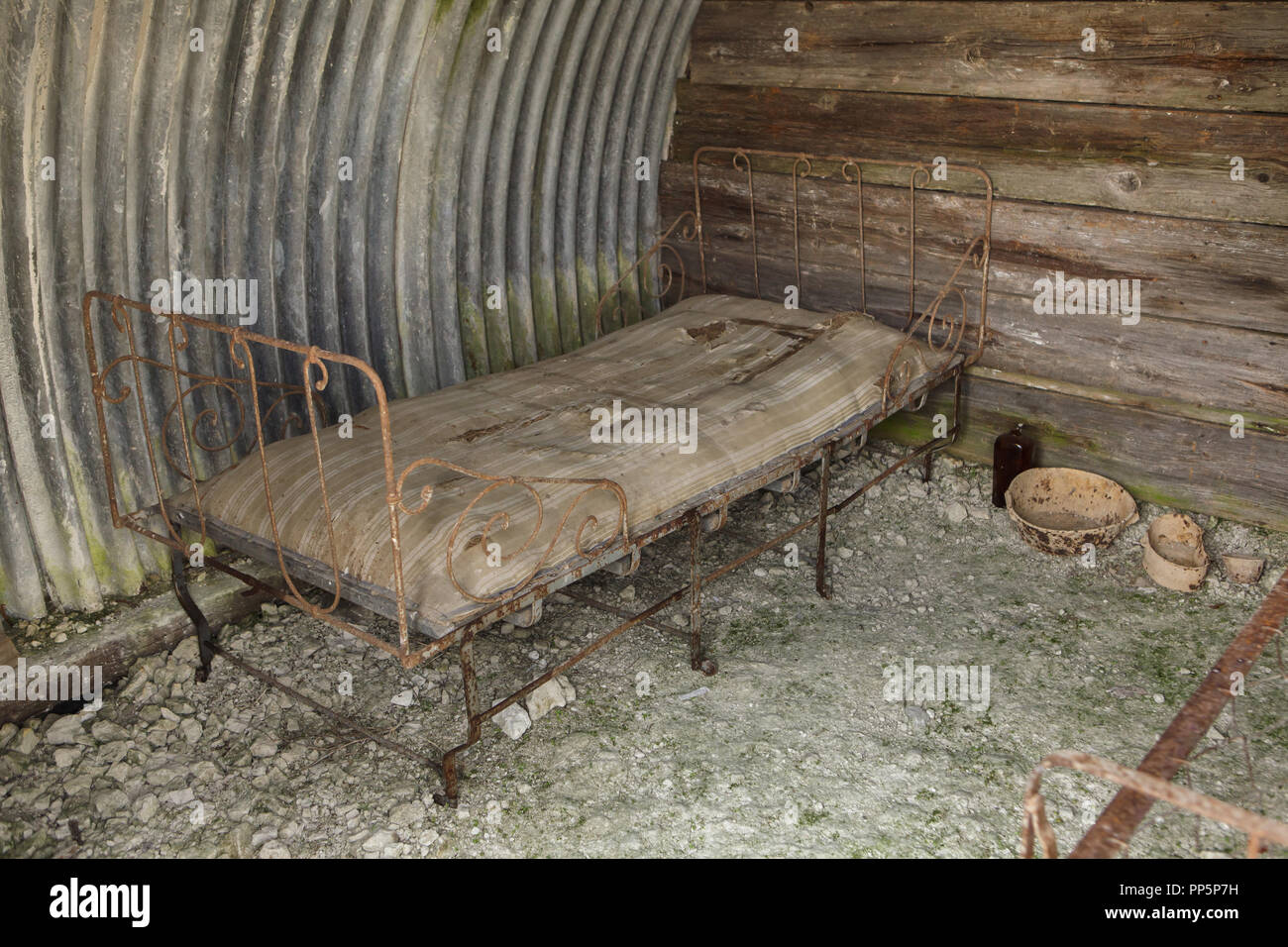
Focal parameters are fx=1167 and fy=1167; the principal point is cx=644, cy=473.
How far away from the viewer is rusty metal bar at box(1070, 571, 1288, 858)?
2.38 metres

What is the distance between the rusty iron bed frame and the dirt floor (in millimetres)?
180

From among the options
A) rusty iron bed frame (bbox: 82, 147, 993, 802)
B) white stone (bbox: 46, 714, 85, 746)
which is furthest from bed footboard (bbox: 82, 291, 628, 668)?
white stone (bbox: 46, 714, 85, 746)

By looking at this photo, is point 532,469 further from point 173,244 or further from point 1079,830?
point 1079,830

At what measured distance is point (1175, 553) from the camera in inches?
215

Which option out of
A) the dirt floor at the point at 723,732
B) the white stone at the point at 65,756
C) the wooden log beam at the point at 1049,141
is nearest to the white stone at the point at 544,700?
the dirt floor at the point at 723,732

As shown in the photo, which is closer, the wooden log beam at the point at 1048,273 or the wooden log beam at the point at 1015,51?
the wooden log beam at the point at 1015,51

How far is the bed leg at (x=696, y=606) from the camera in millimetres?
4512

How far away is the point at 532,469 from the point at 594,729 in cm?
101

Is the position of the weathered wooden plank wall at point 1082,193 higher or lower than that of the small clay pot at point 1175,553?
higher

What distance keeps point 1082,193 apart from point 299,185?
3562mm

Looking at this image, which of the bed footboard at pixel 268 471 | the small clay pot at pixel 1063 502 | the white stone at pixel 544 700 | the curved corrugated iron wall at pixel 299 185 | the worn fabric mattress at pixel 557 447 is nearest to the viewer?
the bed footboard at pixel 268 471

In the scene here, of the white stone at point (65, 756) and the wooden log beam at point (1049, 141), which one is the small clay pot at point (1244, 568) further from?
the white stone at point (65, 756)

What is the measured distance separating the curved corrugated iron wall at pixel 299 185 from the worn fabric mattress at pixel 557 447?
512mm

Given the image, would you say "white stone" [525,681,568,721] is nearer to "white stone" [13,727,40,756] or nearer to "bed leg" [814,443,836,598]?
"bed leg" [814,443,836,598]
